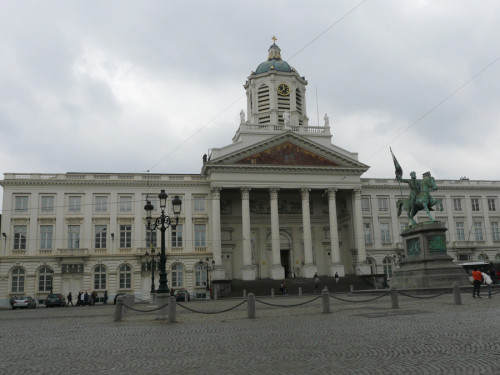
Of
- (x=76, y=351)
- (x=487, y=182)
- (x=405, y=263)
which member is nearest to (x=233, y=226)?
(x=405, y=263)

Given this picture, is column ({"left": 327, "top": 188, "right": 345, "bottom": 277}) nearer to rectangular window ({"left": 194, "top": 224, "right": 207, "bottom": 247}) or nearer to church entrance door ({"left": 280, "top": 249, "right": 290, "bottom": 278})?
church entrance door ({"left": 280, "top": 249, "right": 290, "bottom": 278})

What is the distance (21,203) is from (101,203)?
8.49m

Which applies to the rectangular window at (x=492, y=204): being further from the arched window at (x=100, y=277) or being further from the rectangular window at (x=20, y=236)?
the rectangular window at (x=20, y=236)

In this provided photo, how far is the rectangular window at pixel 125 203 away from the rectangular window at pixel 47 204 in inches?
290

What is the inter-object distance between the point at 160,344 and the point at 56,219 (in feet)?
152

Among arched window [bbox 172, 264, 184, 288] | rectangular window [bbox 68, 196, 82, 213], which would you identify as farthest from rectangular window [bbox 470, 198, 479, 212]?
rectangular window [bbox 68, 196, 82, 213]

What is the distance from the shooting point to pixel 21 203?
54.7m

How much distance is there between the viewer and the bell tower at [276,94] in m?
65.8

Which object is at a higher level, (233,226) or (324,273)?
(233,226)

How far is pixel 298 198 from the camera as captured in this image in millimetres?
61500

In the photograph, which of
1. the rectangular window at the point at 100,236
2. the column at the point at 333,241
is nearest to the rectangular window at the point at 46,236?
the rectangular window at the point at 100,236

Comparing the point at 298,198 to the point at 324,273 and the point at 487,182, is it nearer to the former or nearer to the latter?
the point at 324,273

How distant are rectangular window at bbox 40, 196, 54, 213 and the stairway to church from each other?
2204 centimetres

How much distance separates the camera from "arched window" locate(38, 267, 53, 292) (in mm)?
53219
